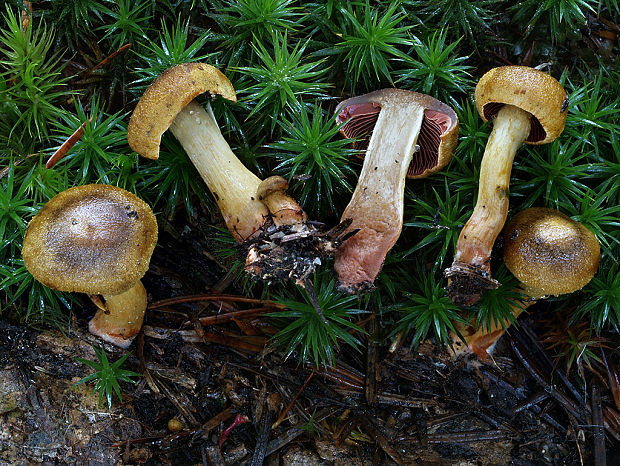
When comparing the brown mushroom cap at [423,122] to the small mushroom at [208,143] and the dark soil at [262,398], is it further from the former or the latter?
the dark soil at [262,398]

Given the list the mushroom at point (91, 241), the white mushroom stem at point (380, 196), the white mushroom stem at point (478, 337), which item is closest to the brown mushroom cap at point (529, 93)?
the white mushroom stem at point (380, 196)

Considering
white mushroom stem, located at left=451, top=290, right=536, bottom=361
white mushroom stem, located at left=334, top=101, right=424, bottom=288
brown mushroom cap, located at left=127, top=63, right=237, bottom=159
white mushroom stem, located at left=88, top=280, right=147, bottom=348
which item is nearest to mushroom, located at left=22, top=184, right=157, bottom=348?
white mushroom stem, located at left=88, top=280, right=147, bottom=348

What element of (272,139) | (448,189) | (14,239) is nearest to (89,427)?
(14,239)

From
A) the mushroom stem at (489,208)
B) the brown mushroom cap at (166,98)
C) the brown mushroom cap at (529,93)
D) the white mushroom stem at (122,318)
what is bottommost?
the white mushroom stem at (122,318)

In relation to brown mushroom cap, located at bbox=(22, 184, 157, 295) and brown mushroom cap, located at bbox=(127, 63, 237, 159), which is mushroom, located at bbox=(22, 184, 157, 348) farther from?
brown mushroom cap, located at bbox=(127, 63, 237, 159)

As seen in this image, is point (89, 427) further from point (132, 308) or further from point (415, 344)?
point (415, 344)

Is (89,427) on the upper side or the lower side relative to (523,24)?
lower

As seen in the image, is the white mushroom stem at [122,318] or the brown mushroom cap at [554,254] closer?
the brown mushroom cap at [554,254]
